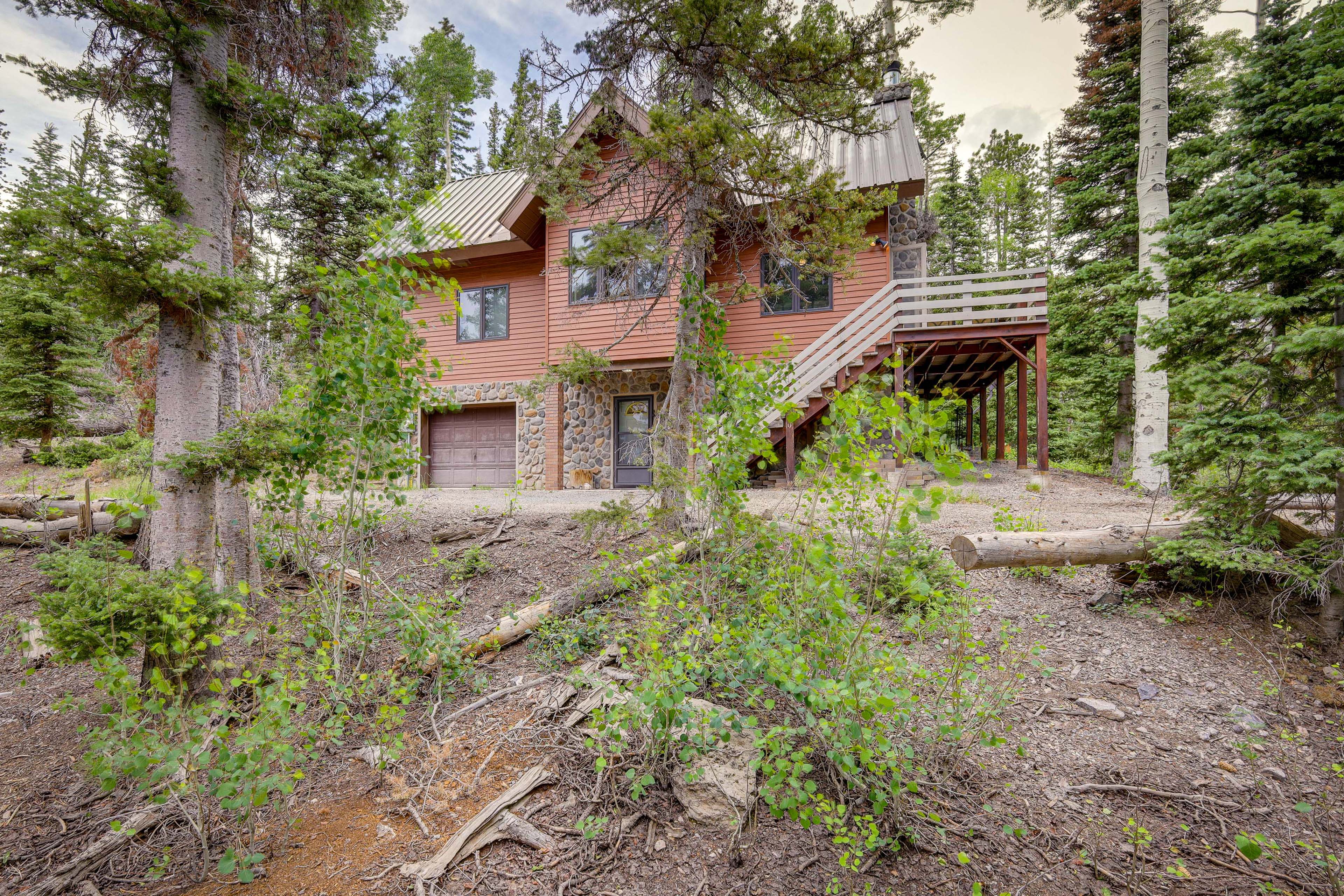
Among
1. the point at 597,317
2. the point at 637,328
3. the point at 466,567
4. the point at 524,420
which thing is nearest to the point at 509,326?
the point at 524,420

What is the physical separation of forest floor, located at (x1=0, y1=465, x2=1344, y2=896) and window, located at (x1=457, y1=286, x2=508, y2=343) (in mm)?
8705

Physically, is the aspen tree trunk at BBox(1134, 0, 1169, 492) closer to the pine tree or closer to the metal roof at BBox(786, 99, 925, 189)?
the metal roof at BBox(786, 99, 925, 189)

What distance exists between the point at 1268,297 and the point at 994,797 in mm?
3472

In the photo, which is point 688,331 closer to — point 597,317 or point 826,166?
point 826,166

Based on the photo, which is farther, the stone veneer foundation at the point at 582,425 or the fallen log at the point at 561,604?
the stone veneer foundation at the point at 582,425

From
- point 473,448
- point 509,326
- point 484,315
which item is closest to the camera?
point 509,326

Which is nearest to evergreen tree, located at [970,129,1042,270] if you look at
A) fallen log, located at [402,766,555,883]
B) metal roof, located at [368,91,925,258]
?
metal roof, located at [368,91,925,258]

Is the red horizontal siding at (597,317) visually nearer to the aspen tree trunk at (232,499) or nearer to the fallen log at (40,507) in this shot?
the aspen tree trunk at (232,499)

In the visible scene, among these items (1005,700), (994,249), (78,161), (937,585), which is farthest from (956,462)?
(994,249)

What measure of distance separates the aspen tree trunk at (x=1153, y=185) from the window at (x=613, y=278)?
6633mm

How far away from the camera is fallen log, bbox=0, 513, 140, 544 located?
19.7 ft

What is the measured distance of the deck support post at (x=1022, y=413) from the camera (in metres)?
9.25

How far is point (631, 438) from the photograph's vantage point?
10891 millimetres

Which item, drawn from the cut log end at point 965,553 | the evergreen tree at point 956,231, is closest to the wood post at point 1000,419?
the cut log end at point 965,553
